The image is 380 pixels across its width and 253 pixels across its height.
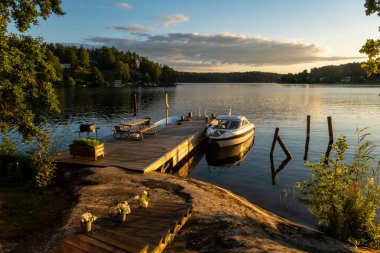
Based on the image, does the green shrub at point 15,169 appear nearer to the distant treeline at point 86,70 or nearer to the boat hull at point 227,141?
the boat hull at point 227,141

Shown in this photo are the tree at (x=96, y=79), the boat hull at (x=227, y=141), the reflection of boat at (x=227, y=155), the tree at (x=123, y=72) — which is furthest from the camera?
the tree at (x=123, y=72)

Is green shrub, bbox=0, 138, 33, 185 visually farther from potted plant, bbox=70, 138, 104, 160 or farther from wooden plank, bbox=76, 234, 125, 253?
wooden plank, bbox=76, 234, 125, 253

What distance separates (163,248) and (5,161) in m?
11.3

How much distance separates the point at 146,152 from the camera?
18.2 m

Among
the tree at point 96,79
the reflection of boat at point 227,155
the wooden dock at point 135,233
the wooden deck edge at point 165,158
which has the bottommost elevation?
the reflection of boat at point 227,155

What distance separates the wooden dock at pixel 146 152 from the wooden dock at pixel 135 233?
644 cm

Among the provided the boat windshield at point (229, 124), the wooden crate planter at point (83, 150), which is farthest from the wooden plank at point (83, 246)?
the boat windshield at point (229, 124)

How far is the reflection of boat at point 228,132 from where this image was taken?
25359 mm

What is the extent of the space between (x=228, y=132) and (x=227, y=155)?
218cm

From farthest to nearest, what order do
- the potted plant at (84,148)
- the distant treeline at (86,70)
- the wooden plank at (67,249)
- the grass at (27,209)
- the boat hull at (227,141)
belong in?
the distant treeline at (86,70), the boat hull at (227,141), the potted plant at (84,148), the grass at (27,209), the wooden plank at (67,249)

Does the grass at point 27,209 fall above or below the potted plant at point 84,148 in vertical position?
below

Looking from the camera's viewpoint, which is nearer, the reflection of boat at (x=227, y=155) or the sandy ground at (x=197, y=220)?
the sandy ground at (x=197, y=220)

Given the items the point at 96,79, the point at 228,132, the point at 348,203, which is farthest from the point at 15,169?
the point at 96,79

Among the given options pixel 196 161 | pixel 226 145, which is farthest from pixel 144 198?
pixel 226 145
